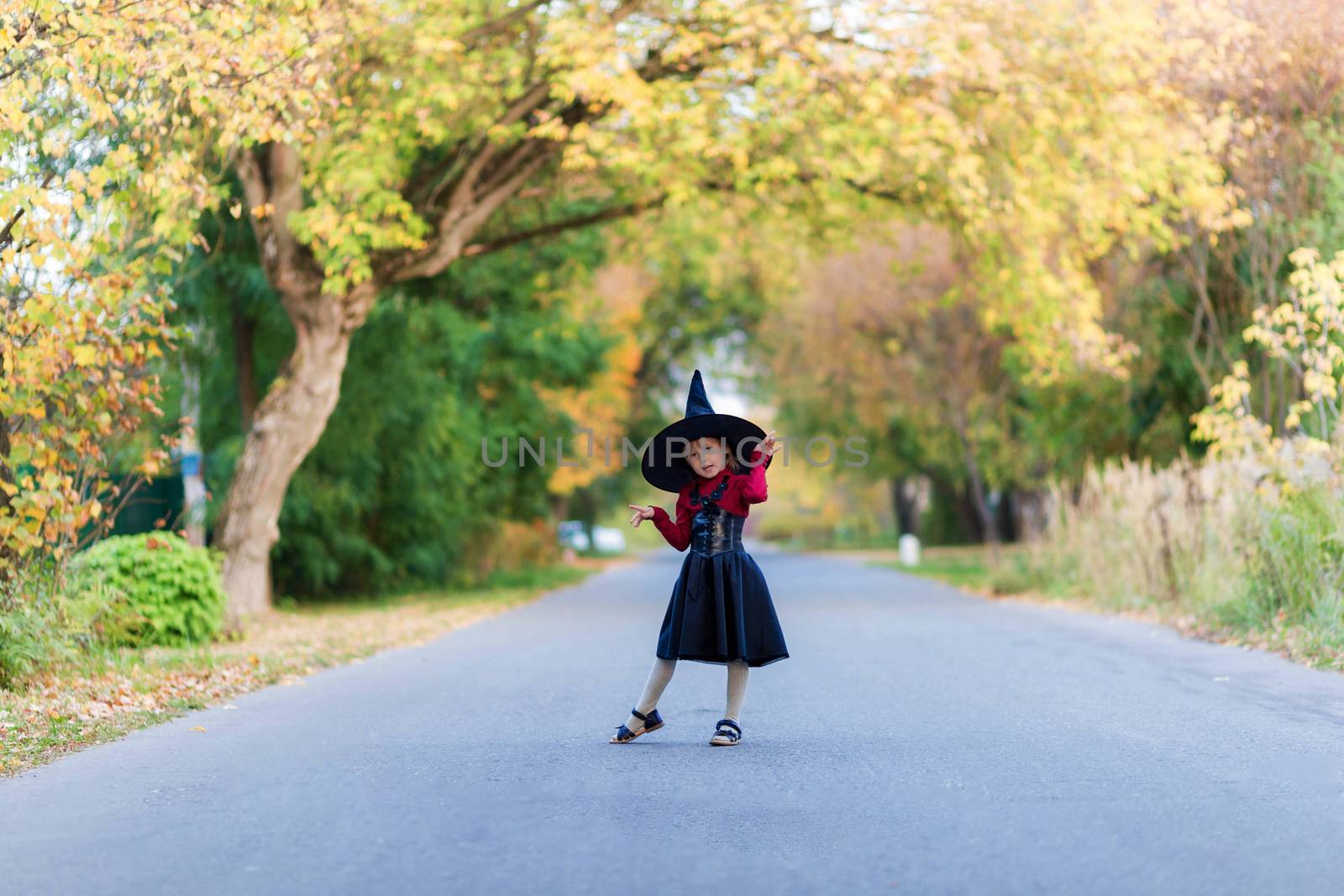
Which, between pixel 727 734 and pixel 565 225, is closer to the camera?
pixel 727 734

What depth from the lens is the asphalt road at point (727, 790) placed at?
5059 millimetres

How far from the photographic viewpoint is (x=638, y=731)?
809cm

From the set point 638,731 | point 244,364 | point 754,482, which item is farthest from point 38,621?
point 244,364

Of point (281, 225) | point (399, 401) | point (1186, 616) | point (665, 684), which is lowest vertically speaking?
point (1186, 616)

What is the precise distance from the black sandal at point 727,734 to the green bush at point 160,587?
6.81 metres

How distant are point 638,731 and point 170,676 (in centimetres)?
454

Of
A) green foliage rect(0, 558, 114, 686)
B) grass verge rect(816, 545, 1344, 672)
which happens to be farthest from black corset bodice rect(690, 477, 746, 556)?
grass verge rect(816, 545, 1344, 672)

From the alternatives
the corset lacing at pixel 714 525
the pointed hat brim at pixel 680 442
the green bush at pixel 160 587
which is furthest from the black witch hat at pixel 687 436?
the green bush at pixel 160 587

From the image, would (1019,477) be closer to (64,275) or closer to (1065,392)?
(1065,392)

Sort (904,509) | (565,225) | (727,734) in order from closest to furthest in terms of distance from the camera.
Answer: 1. (727,734)
2. (565,225)
3. (904,509)

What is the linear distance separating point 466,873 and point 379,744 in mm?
3108

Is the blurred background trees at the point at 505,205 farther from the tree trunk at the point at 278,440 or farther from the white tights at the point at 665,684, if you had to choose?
the white tights at the point at 665,684

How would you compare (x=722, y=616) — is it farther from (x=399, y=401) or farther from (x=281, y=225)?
(x=399, y=401)

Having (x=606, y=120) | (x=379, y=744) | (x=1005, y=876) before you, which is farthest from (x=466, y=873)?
(x=606, y=120)
